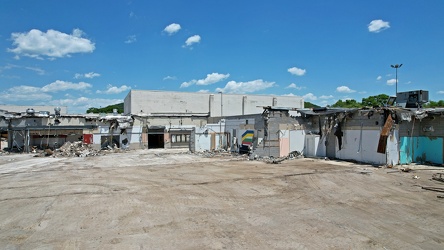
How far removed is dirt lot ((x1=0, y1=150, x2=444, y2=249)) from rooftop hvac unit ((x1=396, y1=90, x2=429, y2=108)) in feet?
35.3

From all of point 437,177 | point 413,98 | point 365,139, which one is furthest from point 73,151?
point 413,98

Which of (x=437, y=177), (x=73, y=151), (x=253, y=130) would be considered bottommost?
(x=73, y=151)

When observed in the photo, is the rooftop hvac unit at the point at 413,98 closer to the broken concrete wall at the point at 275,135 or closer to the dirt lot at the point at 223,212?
the broken concrete wall at the point at 275,135

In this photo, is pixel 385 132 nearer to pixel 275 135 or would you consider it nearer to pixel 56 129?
pixel 275 135

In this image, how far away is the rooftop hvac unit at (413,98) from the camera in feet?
77.4

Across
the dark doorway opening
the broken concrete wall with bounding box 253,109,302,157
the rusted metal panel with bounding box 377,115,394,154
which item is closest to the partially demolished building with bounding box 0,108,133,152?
the dark doorway opening

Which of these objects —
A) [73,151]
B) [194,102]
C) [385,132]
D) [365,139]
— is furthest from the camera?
[194,102]

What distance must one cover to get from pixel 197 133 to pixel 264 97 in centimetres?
2698

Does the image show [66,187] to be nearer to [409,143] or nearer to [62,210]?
[62,210]

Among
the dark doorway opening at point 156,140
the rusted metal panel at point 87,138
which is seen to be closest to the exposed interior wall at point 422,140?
the dark doorway opening at point 156,140

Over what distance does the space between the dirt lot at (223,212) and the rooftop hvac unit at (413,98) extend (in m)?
10.8

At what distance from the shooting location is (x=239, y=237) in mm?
7227

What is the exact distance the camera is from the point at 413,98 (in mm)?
24203

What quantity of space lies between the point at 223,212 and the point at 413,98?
22.6 metres
